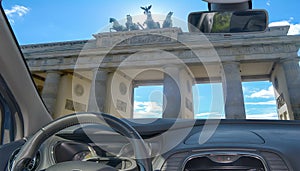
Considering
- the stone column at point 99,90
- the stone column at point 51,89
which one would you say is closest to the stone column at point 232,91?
the stone column at point 99,90

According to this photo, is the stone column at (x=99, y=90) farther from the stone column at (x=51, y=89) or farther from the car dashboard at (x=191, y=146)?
the car dashboard at (x=191, y=146)

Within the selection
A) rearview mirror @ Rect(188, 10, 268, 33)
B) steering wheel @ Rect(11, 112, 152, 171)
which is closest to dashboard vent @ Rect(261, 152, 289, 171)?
steering wheel @ Rect(11, 112, 152, 171)

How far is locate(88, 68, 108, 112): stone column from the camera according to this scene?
16959mm

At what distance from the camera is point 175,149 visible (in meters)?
1.34

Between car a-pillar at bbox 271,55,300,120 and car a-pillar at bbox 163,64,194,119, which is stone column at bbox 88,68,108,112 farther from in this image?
car a-pillar at bbox 271,55,300,120

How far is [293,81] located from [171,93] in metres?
7.95

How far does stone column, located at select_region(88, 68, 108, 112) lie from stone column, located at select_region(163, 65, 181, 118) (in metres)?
4.74

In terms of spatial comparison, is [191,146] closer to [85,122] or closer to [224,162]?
[224,162]

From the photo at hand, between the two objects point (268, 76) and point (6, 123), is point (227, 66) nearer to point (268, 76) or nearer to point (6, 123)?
point (268, 76)

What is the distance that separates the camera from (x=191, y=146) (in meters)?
1.31

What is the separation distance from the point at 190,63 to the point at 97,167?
16.7 metres

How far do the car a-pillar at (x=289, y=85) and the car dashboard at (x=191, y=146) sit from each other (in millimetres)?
14775

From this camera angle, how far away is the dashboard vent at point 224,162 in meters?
1.21

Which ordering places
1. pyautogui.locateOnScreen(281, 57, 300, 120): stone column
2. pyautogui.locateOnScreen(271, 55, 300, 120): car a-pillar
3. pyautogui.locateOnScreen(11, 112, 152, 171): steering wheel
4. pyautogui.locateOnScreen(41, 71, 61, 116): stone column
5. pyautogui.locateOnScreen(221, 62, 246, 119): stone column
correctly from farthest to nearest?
pyautogui.locateOnScreen(41, 71, 61, 116): stone column, pyautogui.locateOnScreen(221, 62, 246, 119): stone column, pyautogui.locateOnScreen(271, 55, 300, 120): car a-pillar, pyautogui.locateOnScreen(281, 57, 300, 120): stone column, pyautogui.locateOnScreen(11, 112, 152, 171): steering wheel
